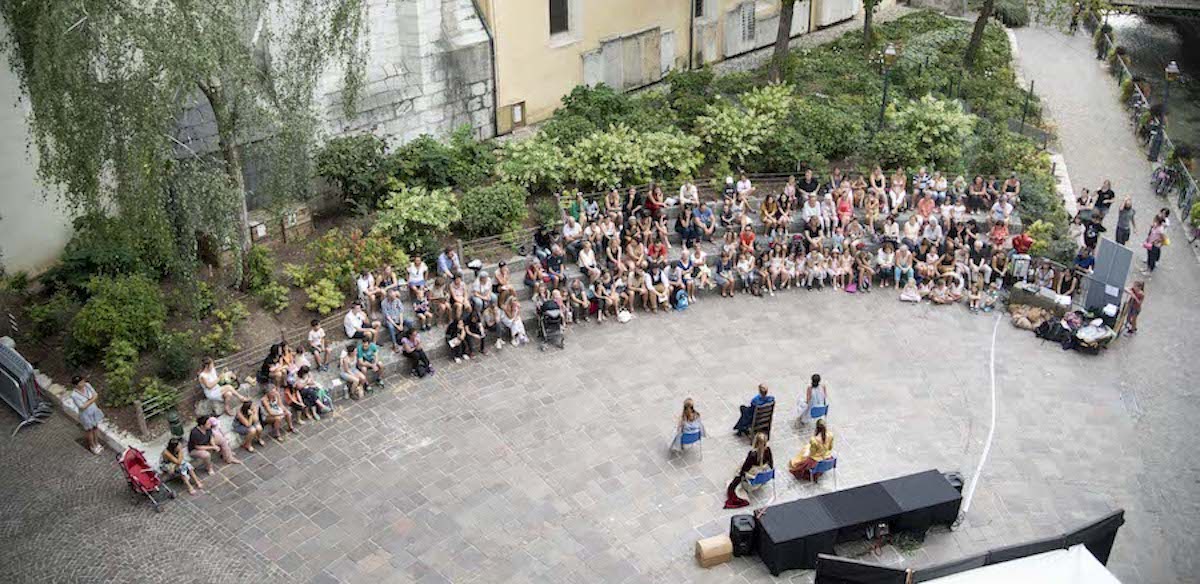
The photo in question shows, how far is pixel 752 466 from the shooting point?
1391 cm

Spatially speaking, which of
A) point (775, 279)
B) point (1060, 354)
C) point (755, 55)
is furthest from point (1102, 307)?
point (755, 55)

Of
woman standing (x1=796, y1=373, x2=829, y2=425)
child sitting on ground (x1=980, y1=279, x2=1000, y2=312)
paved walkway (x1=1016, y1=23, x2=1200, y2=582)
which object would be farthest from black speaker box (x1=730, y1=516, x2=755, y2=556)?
child sitting on ground (x1=980, y1=279, x2=1000, y2=312)

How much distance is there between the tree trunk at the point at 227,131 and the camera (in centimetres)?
1559

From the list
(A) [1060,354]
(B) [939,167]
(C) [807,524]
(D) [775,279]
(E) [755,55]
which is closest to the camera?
(C) [807,524]

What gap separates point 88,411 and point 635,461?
7.51 meters

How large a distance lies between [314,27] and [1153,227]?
16.0 metres

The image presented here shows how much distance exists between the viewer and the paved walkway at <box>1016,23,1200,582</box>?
45.1 feet

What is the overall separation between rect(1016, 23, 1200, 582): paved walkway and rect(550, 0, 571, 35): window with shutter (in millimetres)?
12547

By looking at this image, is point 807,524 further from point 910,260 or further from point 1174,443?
point 910,260

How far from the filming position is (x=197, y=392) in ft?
51.9

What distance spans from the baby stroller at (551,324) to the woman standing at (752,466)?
477 cm

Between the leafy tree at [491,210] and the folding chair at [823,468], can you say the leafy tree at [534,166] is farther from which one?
the folding chair at [823,468]

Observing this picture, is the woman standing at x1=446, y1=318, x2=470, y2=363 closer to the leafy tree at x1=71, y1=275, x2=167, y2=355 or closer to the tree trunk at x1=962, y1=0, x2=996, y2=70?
the leafy tree at x1=71, y1=275, x2=167, y2=355

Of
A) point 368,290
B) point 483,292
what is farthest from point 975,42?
point 368,290
